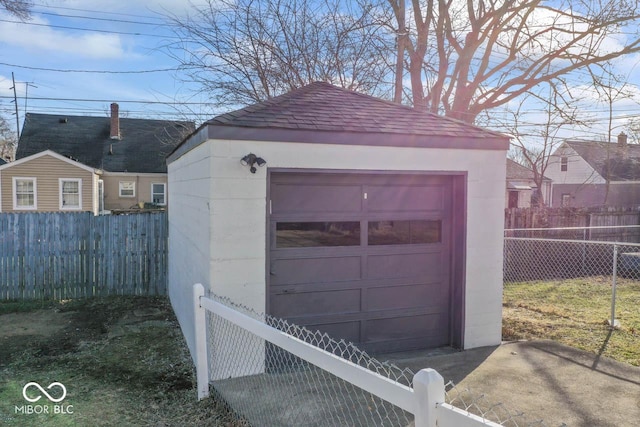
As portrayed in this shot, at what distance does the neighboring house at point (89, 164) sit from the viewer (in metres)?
20.0

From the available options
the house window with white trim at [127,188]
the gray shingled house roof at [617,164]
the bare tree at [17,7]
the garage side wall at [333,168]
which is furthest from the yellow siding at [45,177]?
the gray shingled house roof at [617,164]

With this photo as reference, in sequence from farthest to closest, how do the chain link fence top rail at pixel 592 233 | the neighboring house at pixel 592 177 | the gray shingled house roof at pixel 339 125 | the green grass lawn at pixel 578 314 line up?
the neighboring house at pixel 592 177, the chain link fence top rail at pixel 592 233, the green grass lawn at pixel 578 314, the gray shingled house roof at pixel 339 125

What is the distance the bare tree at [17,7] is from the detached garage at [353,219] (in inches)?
314

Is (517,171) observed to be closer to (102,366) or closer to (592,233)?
(592,233)

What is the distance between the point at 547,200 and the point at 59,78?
28.6 m

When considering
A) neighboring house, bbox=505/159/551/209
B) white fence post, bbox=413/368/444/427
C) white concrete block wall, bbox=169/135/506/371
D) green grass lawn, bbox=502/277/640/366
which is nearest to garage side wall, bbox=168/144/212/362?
white concrete block wall, bbox=169/135/506/371

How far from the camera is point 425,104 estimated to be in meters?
12.4

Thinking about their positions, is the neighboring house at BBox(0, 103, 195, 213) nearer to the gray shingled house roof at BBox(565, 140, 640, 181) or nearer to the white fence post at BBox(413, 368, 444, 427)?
the white fence post at BBox(413, 368, 444, 427)

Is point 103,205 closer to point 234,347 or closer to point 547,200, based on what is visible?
point 234,347

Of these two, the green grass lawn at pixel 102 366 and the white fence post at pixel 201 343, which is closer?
the green grass lawn at pixel 102 366

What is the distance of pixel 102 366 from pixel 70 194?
18.0 m

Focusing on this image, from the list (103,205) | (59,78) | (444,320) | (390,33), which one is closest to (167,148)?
(103,205)

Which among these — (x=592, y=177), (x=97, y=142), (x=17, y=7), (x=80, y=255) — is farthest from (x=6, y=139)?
(x=592, y=177)

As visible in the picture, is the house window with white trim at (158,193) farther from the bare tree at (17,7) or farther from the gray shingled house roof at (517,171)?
the gray shingled house roof at (517,171)
